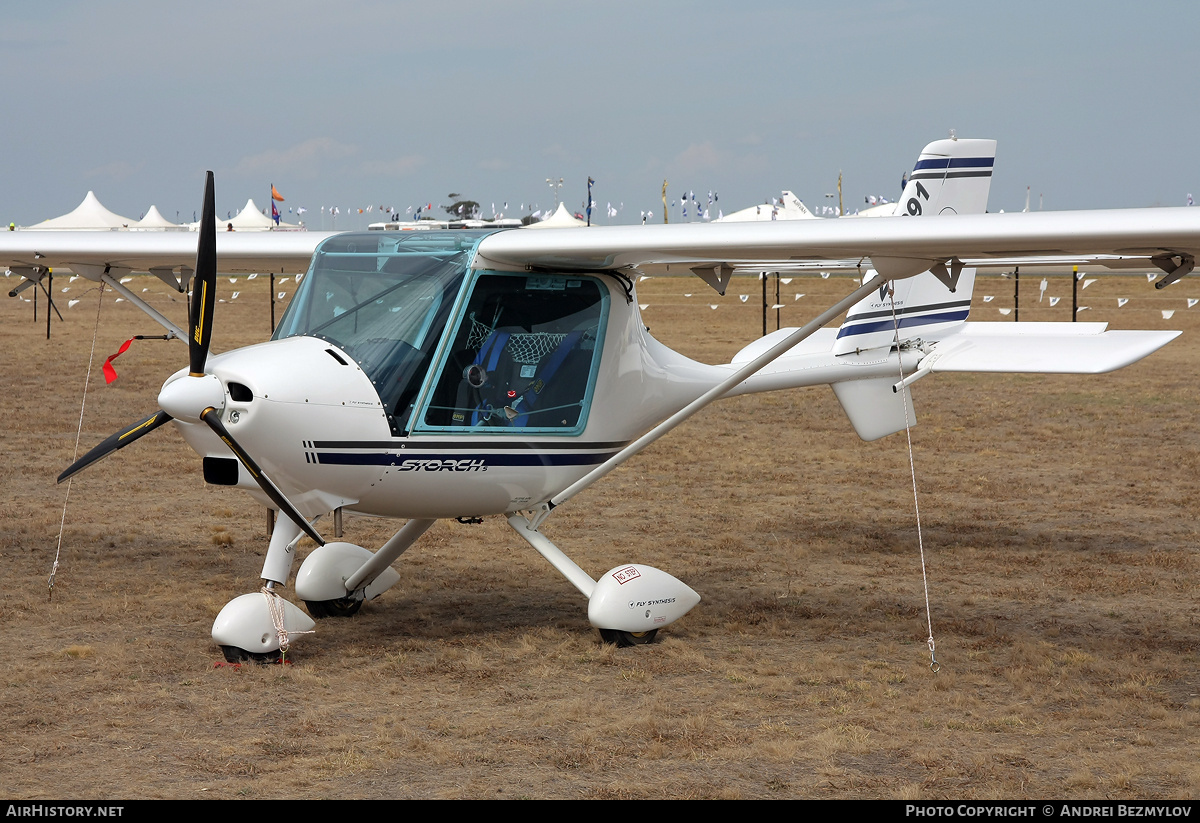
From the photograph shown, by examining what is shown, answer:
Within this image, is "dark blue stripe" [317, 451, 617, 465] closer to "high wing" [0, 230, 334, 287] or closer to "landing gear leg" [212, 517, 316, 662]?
"landing gear leg" [212, 517, 316, 662]

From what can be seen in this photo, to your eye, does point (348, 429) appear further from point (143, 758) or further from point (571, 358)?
point (143, 758)

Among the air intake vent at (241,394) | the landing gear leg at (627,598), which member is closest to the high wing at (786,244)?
the air intake vent at (241,394)

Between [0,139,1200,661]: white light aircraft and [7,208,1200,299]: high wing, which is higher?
[7,208,1200,299]: high wing

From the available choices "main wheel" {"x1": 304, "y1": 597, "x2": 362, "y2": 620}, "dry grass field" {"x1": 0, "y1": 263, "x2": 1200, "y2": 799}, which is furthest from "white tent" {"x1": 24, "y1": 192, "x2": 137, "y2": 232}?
"main wheel" {"x1": 304, "y1": 597, "x2": 362, "y2": 620}

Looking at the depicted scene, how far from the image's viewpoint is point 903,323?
33.5 ft

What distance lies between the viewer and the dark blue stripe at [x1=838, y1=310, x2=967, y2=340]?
10.1 metres

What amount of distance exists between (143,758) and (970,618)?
18.6 feet

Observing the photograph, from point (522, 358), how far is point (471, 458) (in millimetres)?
739

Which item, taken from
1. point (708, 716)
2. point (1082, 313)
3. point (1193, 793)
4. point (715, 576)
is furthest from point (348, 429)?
point (1082, 313)

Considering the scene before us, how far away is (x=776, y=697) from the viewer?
6820mm

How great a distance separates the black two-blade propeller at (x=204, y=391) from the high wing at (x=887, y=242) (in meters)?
1.64

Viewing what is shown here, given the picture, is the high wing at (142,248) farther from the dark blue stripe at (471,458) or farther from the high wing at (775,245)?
the dark blue stripe at (471,458)

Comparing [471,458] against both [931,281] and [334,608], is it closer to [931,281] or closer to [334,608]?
[334,608]

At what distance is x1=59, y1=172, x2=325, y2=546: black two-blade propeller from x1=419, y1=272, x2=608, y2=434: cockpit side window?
0.99m
